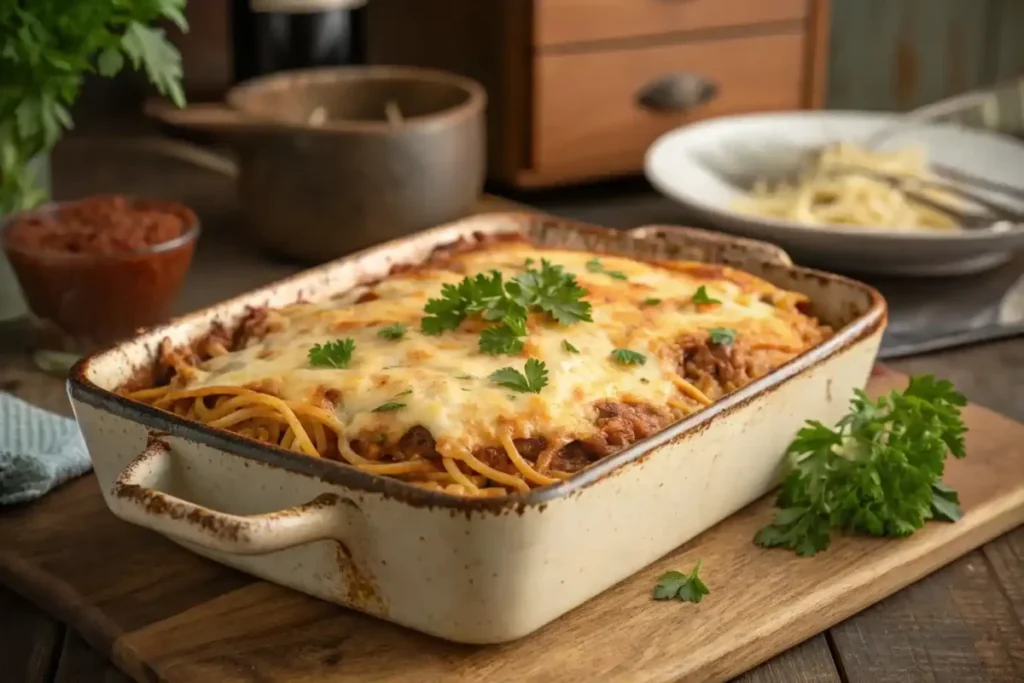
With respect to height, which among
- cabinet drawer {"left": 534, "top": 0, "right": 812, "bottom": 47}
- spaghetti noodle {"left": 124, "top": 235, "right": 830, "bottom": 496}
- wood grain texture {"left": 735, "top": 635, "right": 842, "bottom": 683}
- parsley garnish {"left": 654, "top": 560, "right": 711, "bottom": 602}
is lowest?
wood grain texture {"left": 735, "top": 635, "right": 842, "bottom": 683}

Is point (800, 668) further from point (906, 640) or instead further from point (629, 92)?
point (629, 92)

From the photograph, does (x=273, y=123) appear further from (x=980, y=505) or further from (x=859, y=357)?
(x=980, y=505)

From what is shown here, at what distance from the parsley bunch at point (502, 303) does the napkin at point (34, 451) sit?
367mm

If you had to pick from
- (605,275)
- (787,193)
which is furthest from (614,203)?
(605,275)

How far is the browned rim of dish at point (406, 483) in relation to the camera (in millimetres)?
977

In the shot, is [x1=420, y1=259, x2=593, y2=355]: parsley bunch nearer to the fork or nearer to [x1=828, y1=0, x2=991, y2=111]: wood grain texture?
the fork

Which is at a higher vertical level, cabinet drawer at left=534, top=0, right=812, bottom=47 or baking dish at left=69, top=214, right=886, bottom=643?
cabinet drawer at left=534, top=0, right=812, bottom=47

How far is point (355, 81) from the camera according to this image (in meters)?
2.14

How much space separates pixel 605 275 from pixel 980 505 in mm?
419

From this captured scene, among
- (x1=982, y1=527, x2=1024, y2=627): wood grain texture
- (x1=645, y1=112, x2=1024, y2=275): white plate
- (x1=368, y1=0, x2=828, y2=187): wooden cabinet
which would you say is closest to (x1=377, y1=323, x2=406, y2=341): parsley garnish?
(x1=982, y1=527, x2=1024, y2=627): wood grain texture

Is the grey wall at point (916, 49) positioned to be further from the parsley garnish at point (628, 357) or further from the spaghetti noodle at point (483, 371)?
the parsley garnish at point (628, 357)

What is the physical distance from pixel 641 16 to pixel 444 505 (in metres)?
1.42

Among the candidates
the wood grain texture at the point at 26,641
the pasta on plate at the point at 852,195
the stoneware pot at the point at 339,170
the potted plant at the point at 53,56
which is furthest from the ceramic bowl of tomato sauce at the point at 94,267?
the pasta on plate at the point at 852,195

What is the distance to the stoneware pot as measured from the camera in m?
1.85
